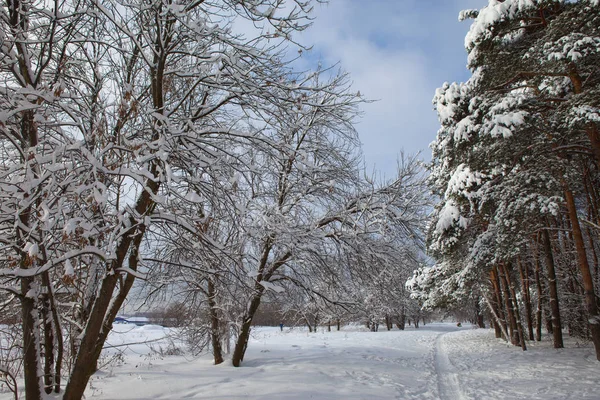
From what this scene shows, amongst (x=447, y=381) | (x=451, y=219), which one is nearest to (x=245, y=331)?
(x=447, y=381)

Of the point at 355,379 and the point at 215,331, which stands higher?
the point at 215,331

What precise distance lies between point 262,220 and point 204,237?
673 mm

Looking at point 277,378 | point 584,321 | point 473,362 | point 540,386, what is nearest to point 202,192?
point 277,378

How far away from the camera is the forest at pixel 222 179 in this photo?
10.7 ft

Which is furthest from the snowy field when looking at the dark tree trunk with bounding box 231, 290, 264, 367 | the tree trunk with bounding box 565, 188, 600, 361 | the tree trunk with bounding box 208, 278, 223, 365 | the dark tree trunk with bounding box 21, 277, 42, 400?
the dark tree trunk with bounding box 21, 277, 42, 400

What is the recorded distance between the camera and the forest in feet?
10.7

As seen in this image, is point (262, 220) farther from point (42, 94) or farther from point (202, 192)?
point (42, 94)

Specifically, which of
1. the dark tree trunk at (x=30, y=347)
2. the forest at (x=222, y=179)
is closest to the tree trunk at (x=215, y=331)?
the forest at (x=222, y=179)

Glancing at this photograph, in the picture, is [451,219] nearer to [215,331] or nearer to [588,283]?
[588,283]

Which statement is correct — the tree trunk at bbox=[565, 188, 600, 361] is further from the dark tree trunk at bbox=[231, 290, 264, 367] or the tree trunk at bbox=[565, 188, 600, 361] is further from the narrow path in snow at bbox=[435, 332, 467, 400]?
the dark tree trunk at bbox=[231, 290, 264, 367]

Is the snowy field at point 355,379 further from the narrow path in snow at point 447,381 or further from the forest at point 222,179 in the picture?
the forest at point 222,179

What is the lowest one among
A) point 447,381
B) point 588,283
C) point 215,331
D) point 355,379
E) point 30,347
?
point 447,381

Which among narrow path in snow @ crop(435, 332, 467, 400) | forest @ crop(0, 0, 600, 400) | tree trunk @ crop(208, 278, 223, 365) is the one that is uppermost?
forest @ crop(0, 0, 600, 400)

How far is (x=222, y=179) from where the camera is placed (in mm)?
4043
